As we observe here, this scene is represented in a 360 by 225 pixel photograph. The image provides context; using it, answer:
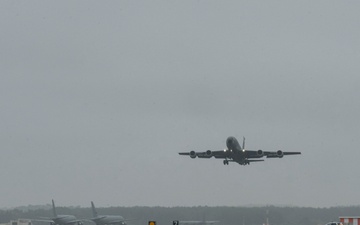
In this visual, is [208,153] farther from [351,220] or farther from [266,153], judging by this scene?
[351,220]

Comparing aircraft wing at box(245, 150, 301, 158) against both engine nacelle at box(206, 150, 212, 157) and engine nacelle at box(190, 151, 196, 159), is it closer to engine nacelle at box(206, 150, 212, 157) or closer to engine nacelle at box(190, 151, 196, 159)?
engine nacelle at box(206, 150, 212, 157)

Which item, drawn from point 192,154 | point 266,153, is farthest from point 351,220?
point 192,154

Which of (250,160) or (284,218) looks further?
(284,218)

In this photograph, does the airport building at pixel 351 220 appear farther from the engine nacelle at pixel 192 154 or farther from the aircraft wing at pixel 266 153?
the engine nacelle at pixel 192 154

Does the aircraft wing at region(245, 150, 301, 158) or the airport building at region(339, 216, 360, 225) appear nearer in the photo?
the airport building at region(339, 216, 360, 225)

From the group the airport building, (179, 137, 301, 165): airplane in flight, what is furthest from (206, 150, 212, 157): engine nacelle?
the airport building

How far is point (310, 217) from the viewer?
145625 millimetres

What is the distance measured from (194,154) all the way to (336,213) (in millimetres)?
48128

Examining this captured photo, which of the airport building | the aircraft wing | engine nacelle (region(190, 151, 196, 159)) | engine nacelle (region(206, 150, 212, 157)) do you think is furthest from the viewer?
Answer: engine nacelle (region(190, 151, 196, 159))

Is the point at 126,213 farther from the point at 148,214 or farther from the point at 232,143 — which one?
the point at 232,143

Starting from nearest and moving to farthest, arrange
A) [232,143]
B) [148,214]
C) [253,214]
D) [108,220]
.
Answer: [232,143] → [253,214] → [148,214] → [108,220]

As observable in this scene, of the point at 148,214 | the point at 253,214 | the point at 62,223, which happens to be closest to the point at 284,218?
the point at 253,214

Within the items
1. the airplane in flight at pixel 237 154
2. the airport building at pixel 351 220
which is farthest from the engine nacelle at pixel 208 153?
the airport building at pixel 351 220

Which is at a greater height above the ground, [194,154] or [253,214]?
[194,154]
